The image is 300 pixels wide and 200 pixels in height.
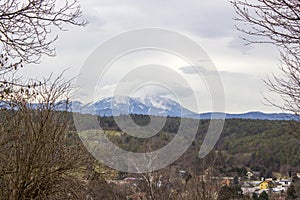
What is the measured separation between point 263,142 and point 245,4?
150ft

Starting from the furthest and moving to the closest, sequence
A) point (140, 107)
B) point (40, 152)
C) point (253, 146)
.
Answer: point (253, 146) < point (140, 107) < point (40, 152)

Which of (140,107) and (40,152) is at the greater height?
(140,107)

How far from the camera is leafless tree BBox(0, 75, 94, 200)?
615 centimetres

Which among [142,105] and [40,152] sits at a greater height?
[142,105]

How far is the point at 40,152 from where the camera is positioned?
6270mm

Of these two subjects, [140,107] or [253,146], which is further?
[253,146]

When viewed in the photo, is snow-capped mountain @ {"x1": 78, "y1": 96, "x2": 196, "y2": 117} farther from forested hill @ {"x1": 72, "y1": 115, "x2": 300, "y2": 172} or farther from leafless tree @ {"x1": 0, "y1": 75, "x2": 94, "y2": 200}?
forested hill @ {"x1": 72, "y1": 115, "x2": 300, "y2": 172}

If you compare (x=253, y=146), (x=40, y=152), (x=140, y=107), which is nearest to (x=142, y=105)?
(x=140, y=107)

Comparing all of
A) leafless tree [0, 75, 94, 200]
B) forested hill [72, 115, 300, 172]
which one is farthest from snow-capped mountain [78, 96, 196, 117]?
forested hill [72, 115, 300, 172]

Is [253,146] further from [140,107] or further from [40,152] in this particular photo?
[40,152]

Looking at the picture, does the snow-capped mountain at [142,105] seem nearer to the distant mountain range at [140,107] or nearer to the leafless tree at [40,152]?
the distant mountain range at [140,107]

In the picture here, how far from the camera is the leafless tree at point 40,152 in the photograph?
20.2ft

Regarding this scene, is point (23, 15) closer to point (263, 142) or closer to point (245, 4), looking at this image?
point (245, 4)

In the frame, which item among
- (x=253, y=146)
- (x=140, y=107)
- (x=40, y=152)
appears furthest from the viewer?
(x=253, y=146)
